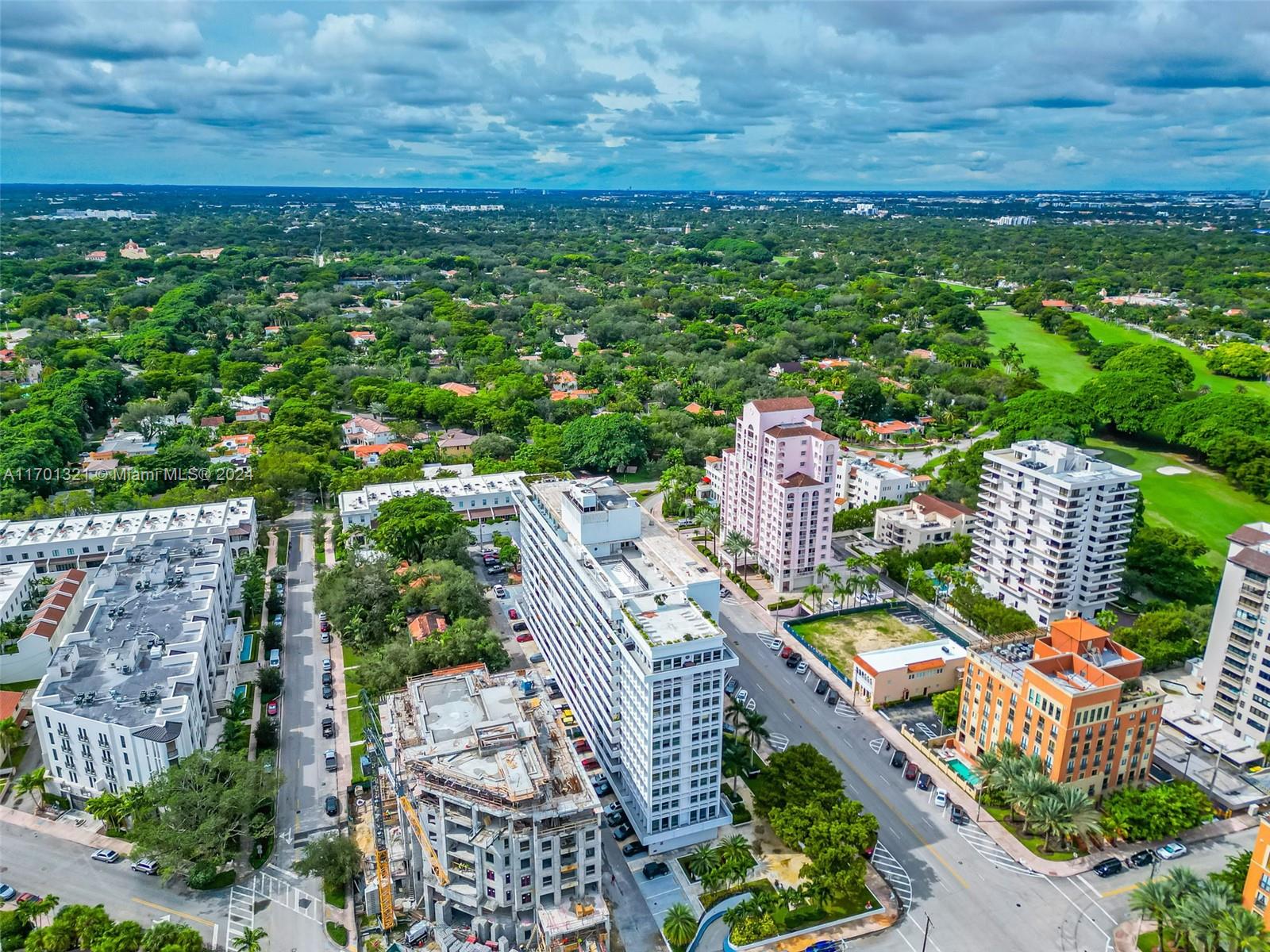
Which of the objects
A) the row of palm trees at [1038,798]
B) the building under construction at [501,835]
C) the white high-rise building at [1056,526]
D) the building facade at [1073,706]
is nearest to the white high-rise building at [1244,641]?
the white high-rise building at [1056,526]

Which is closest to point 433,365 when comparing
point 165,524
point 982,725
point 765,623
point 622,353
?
point 622,353

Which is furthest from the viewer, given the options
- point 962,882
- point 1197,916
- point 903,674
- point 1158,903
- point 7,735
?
point 903,674

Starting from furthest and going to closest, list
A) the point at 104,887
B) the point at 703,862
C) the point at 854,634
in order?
the point at 854,634
the point at 104,887
the point at 703,862

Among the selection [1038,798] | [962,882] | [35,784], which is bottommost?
[962,882]

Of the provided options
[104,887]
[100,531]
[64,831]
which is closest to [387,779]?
[104,887]

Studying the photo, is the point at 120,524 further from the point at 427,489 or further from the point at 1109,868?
the point at 1109,868

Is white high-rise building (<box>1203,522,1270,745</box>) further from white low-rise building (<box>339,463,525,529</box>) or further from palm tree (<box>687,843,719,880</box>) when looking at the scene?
white low-rise building (<box>339,463,525,529</box>)
